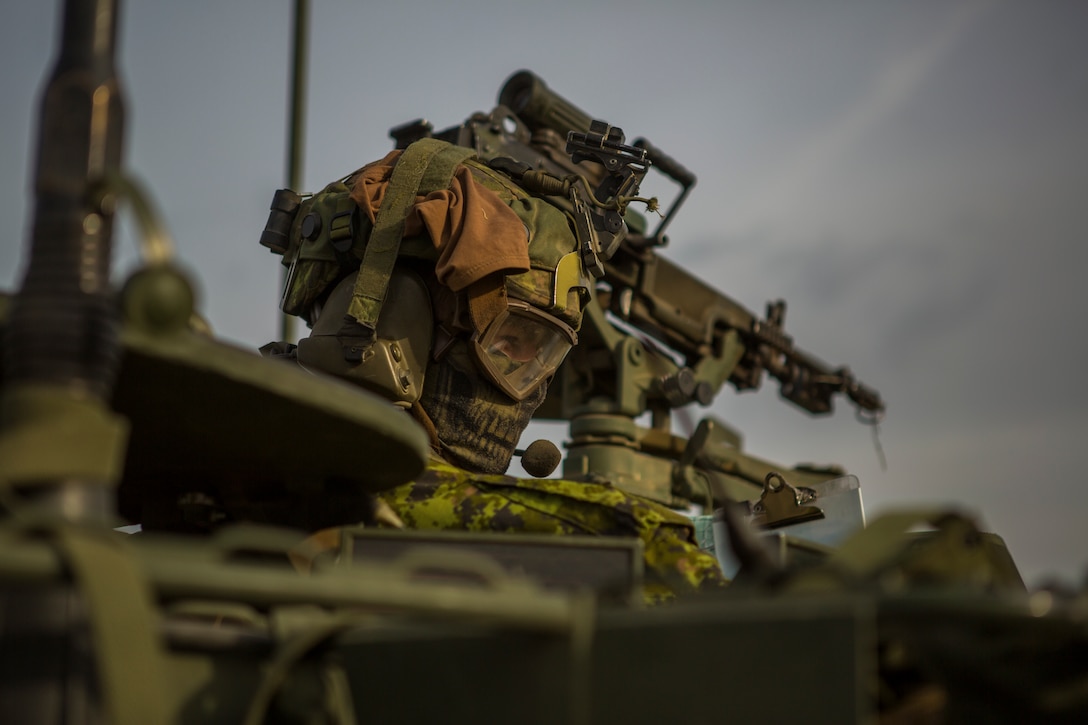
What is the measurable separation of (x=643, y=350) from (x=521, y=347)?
10.7ft

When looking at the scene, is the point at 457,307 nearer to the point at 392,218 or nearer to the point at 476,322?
the point at 476,322

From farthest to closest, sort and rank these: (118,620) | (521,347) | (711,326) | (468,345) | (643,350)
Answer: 1. (711,326)
2. (643,350)
3. (521,347)
4. (468,345)
5. (118,620)

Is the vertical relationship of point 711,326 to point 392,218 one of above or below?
above

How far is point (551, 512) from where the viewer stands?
271 centimetres

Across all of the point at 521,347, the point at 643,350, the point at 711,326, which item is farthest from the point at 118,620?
the point at 711,326

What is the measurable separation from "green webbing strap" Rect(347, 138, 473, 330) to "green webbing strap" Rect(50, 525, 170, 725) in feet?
8.09

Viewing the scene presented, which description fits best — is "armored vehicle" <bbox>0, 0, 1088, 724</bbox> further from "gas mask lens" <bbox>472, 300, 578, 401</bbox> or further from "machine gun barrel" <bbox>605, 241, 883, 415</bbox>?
"machine gun barrel" <bbox>605, 241, 883, 415</bbox>

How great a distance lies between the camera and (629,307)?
7344 mm

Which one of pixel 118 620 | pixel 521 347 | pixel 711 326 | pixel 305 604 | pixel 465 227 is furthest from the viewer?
pixel 711 326

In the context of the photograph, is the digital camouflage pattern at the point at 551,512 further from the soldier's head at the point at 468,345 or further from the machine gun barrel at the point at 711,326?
the machine gun barrel at the point at 711,326

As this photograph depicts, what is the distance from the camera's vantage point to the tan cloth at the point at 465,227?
3.62 meters

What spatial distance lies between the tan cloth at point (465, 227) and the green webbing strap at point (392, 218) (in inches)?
1.2

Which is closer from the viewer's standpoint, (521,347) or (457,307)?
(457,307)

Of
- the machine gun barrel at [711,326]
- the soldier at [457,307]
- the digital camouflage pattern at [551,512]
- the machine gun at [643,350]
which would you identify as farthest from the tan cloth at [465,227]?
the machine gun barrel at [711,326]
